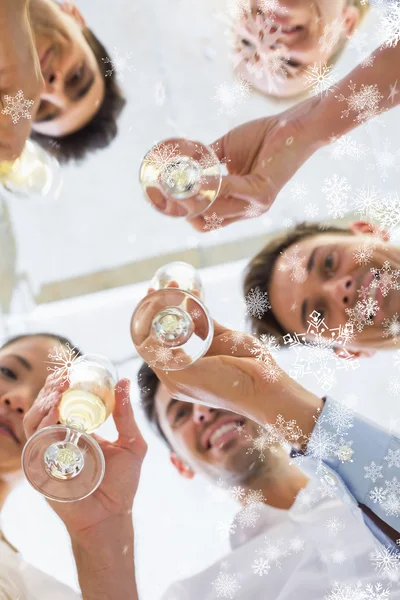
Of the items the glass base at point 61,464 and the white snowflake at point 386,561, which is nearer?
the glass base at point 61,464

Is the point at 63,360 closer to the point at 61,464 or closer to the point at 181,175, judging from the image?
the point at 61,464

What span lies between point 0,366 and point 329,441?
427 millimetres

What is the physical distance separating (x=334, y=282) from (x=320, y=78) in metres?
0.25

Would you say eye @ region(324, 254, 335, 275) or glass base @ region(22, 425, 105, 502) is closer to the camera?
glass base @ region(22, 425, 105, 502)

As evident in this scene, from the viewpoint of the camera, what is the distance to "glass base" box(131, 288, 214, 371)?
597 mm

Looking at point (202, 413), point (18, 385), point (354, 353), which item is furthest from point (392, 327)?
point (18, 385)

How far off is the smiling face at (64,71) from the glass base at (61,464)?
38 cm

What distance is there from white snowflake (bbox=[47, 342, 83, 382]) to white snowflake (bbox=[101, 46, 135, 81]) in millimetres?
343

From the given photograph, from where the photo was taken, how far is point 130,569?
68cm

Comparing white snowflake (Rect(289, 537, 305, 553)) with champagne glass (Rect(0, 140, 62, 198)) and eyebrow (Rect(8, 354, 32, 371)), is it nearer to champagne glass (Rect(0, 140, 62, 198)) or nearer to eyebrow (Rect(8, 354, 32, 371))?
eyebrow (Rect(8, 354, 32, 371))

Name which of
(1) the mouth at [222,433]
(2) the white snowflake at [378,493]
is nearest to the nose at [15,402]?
(1) the mouth at [222,433]

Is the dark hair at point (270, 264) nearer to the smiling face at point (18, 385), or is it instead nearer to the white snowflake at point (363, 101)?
the white snowflake at point (363, 101)

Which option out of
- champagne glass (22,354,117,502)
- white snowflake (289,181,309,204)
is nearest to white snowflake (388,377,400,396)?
white snowflake (289,181,309,204)

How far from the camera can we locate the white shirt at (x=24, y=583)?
673 millimetres
